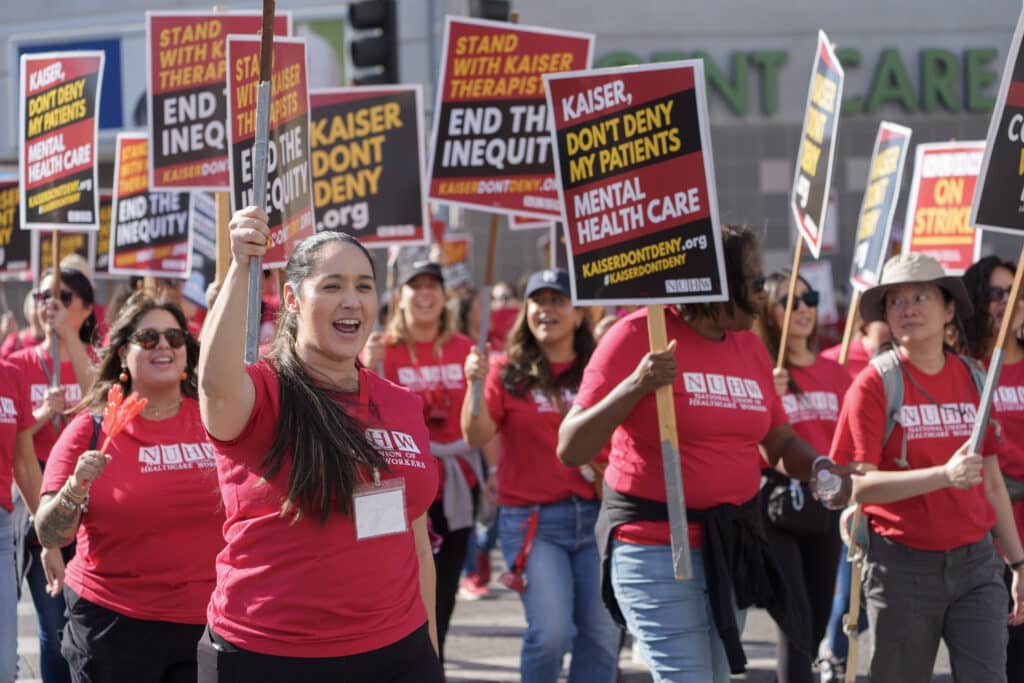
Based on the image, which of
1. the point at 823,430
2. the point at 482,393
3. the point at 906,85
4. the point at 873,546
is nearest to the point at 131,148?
the point at 482,393

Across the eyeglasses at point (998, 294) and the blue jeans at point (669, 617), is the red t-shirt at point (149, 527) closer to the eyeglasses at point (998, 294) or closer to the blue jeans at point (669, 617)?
the blue jeans at point (669, 617)

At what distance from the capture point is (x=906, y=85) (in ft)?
65.9

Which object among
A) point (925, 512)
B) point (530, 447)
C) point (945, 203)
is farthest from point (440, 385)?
point (945, 203)

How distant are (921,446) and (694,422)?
3.08 feet

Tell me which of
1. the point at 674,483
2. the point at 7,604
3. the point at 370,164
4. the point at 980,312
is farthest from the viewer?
the point at 370,164

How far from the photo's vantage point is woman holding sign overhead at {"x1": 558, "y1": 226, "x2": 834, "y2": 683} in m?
5.04

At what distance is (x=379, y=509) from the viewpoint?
3.88 m

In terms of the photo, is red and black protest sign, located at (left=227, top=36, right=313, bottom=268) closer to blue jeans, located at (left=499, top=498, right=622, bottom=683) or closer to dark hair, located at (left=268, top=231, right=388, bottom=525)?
dark hair, located at (left=268, top=231, right=388, bottom=525)

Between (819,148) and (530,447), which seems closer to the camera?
(530,447)

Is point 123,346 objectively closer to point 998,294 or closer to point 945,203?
point 998,294

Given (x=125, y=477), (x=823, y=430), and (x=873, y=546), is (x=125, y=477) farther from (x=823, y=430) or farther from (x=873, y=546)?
(x=823, y=430)

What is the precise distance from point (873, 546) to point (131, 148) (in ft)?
19.6

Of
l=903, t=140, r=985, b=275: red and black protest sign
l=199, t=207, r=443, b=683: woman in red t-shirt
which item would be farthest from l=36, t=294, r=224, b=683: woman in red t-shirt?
l=903, t=140, r=985, b=275: red and black protest sign

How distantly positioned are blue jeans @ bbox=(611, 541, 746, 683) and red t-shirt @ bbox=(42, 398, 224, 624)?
1.34 metres
